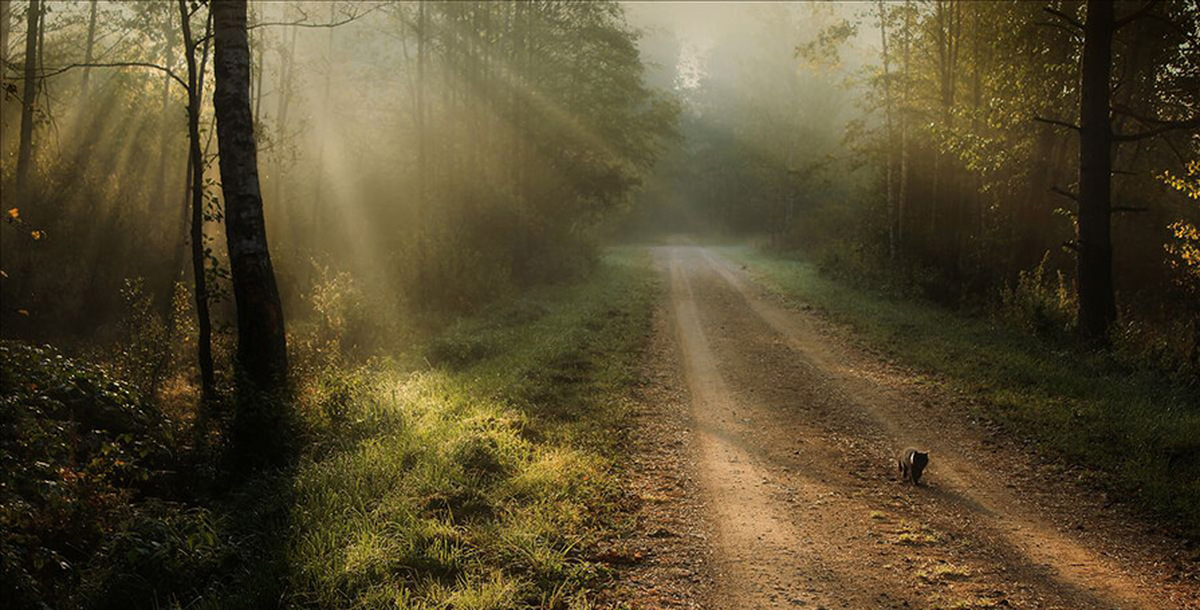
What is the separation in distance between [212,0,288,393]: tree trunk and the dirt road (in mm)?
4693

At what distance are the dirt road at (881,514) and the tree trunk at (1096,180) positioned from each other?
3776 millimetres

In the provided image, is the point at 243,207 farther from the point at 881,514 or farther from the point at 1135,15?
the point at 1135,15

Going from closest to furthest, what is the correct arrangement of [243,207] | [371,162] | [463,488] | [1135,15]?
[463,488] < [243,207] < [1135,15] < [371,162]

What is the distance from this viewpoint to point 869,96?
21.5 metres

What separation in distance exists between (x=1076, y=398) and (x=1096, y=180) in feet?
15.5

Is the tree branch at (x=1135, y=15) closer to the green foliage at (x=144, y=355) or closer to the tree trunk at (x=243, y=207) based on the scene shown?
→ the tree trunk at (x=243, y=207)

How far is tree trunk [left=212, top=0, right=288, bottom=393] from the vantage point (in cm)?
725

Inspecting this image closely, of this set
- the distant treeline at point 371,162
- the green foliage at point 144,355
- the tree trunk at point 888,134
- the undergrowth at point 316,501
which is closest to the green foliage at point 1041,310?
the tree trunk at point 888,134

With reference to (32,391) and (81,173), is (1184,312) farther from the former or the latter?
(81,173)

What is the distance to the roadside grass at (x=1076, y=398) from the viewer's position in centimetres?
636

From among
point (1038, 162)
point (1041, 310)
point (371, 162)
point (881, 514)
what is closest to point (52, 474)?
point (881, 514)

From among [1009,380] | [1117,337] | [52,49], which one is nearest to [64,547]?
[1009,380]

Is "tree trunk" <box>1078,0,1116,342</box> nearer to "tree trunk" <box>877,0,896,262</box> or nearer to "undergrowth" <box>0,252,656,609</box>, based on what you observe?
"undergrowth" <box>0,252,656,609</box>

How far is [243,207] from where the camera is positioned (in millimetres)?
7336
